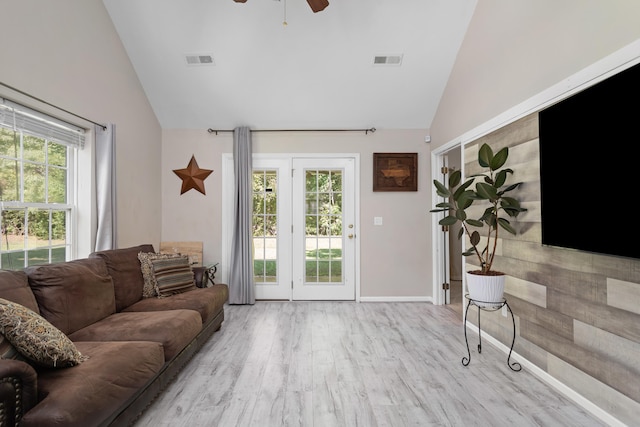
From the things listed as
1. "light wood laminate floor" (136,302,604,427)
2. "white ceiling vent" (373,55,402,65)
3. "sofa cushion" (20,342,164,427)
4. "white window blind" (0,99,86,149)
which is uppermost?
"white ceiling vent" (373,55,402,65)

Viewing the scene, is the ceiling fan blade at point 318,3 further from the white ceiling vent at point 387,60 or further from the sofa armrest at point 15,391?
the sofa armrest at point 15,391

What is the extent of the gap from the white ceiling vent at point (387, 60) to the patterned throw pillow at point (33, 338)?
381 centimetres

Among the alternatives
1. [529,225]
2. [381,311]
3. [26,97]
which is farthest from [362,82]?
[26,97]

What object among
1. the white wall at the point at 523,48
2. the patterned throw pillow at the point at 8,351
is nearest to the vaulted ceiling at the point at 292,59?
the white wall at the point at 523,48

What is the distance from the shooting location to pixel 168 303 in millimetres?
2898

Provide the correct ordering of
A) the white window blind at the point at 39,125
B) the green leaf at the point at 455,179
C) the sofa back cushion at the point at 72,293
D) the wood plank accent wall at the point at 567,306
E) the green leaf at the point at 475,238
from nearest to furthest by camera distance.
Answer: the wood plank accent wall at the point at 567,306
the sofa back cushion at the point at 72,293
the white window blind at the point at 39,125
the green leaf at the point at 475,238
the green leaf at the point at 455,179

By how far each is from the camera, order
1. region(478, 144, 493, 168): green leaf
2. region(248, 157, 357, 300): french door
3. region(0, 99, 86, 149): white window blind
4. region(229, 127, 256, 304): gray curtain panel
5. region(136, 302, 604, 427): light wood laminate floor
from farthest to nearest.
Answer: region(248, 157, 357, 300): french door
region(229, 127, 256, 304): gray curtain panel
region(478, 144, 493, 168): green leaf
region(0, 99, 86, 149): white window blind
region(136, 302, 604, 427): light wood laminate floor

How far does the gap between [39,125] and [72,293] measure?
4.81ft

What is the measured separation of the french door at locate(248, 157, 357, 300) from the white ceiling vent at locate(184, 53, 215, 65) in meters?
1.35

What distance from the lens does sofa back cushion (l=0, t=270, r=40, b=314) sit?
186cm

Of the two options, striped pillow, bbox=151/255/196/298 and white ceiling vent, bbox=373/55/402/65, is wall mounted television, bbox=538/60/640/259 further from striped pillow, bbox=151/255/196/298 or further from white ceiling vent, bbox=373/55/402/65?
striped pillow, bbox=151/255/196/298

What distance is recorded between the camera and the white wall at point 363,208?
458 centimetres

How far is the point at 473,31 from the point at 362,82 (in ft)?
4.27

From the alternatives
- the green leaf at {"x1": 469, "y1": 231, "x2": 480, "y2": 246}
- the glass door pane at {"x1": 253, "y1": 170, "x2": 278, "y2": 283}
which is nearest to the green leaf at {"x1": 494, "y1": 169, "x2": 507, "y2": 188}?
the green leaf at {"x1": 469, "y1": 231, "x2": 480, "y2": 246}
